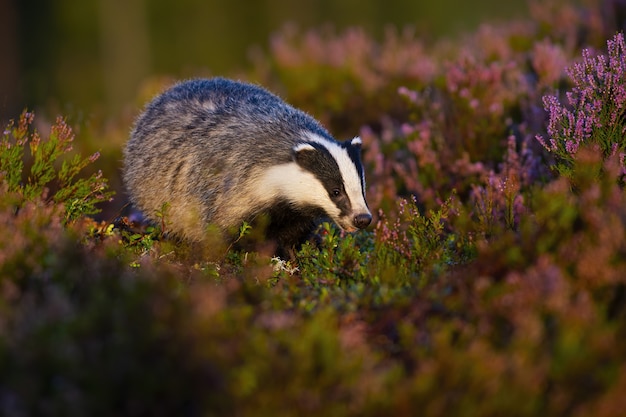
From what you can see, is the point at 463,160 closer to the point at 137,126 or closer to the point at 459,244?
the point at 459,244

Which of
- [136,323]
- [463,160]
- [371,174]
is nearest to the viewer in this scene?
[136,323]

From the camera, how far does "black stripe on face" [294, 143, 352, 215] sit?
16.1 feet

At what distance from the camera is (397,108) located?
8.62 m

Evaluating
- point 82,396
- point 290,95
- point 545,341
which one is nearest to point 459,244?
point 545,341

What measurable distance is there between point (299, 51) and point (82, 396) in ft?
26.7

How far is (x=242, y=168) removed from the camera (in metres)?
5.19

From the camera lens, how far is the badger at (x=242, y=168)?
16.2 ft

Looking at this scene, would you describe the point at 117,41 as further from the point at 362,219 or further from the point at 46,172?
the point at 362,219

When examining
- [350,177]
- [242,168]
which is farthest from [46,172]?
[350,177]

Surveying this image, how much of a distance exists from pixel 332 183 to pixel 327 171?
0.08 metres

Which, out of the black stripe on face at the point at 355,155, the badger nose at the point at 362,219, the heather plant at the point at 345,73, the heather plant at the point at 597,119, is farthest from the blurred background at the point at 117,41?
the heather plant at the point at 597,119

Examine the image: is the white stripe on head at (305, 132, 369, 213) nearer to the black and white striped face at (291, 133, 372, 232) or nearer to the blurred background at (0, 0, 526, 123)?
the black and white striped face at (291, 133, 372, 232)


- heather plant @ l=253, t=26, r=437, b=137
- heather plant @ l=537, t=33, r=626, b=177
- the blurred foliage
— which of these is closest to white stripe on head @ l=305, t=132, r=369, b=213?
the blurred foliage

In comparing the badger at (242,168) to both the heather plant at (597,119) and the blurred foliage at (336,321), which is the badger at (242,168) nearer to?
the blurred foliage at (336,321)
